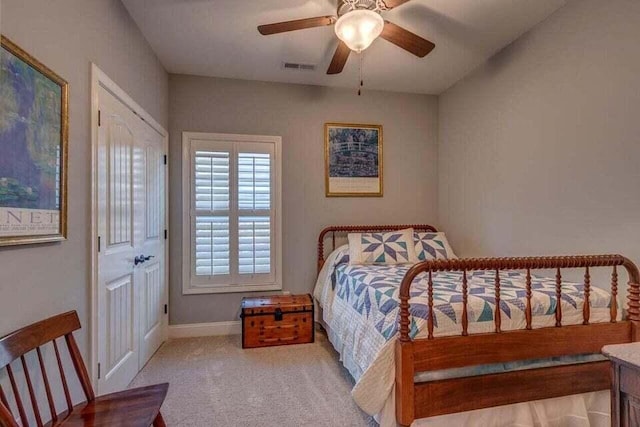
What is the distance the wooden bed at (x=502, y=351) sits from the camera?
62.8 inches

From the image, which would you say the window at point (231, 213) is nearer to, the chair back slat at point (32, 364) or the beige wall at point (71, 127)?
the beige wall at point (71, 127)

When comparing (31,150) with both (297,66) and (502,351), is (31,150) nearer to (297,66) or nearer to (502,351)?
(502,351)

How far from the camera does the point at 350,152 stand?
376 cm

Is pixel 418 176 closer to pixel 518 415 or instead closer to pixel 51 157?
pixel 518 415

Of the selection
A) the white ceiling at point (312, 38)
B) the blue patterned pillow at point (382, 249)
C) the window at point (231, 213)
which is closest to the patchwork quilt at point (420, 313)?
the blue patterned pillow at point (382, 249)

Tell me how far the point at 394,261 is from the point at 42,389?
2573 millimetres

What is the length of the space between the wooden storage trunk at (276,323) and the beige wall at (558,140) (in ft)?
5.94

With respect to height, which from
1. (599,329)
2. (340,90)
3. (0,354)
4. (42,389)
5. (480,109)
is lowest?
(42,389)

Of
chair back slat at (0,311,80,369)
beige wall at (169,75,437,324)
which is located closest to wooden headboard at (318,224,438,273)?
beige wall at (169,75,437,324)

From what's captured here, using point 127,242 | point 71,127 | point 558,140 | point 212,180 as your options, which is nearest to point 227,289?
point 212,180

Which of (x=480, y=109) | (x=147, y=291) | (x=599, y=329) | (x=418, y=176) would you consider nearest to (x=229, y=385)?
(x=147, y=291)

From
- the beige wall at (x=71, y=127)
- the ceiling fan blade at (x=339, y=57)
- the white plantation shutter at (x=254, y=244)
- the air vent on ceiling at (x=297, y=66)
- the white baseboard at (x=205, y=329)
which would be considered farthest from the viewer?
the white plantation shutter at (x=254, y=244)

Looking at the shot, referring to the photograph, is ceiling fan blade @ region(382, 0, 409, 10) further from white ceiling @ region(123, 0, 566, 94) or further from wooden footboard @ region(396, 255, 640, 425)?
wooden footboard @ region(396, 255, 640, 425)

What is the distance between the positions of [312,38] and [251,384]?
272 centimetres
